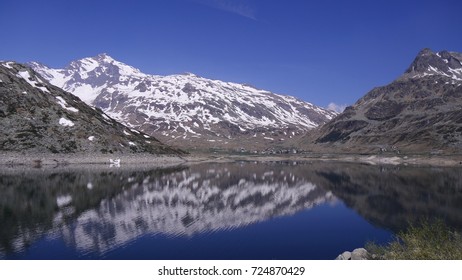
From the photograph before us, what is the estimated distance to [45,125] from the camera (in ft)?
531

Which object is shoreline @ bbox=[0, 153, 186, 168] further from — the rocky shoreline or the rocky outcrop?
the rocky outcrop

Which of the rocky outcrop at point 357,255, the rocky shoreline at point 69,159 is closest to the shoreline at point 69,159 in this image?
the rocky shoreline at point 69,159

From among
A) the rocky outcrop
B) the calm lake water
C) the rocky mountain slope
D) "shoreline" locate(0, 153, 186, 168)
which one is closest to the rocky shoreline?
"shoreline" locate(0, 153, 186, 168)

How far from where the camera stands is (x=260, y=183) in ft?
380

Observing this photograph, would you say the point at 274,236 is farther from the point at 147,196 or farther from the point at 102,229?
the point at 147,196

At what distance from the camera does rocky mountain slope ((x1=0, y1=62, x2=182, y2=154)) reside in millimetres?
150000

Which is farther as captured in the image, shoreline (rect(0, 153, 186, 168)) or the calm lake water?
shoreline (rect(0, 153, 186, 168))

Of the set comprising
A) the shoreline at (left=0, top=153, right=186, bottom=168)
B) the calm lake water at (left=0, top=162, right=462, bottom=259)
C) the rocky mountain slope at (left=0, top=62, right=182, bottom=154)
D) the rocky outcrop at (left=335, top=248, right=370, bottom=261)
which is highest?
the rocky mountain slope at (left=0, top=62, right=182, bottom=154)

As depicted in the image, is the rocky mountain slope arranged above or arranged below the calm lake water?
above

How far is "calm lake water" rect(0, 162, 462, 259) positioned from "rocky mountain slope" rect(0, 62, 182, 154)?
49.2 meters

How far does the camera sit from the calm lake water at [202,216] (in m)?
40.2

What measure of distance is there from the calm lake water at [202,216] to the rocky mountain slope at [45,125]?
49154mm

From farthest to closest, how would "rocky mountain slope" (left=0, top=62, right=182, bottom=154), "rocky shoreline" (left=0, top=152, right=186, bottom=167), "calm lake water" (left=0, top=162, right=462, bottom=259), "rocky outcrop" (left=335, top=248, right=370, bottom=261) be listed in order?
"rocky mountain slope" (left=0, top=62, right=182, bottom=154)
"rocky shoreline" (left=0, top=152, right=186, bottom=167)
"calm lake water" (left=0, top=162, right=462, bottom=259)
"rocky outcrop" (left=335, top=248, right=370, bottom=261)

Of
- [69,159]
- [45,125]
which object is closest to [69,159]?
[69,159]
